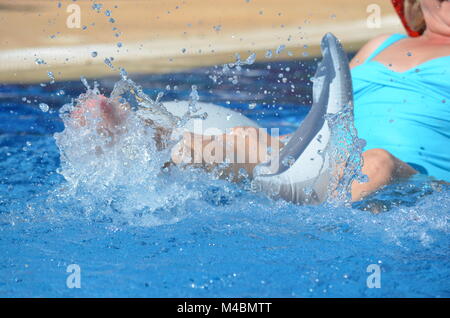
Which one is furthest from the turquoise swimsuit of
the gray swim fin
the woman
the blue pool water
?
the gray swim fin

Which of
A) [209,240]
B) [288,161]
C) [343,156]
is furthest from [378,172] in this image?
[209,240]

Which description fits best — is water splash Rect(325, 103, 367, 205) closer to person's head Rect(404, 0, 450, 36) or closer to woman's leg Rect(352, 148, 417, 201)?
woman's leg Rect(352, 148, 417, 201)

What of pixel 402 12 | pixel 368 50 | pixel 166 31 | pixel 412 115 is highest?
pixel 166 31

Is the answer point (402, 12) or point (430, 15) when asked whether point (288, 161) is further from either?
point (402, 12)

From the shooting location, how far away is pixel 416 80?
5.97ft

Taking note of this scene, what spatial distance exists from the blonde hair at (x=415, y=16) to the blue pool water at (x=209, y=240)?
0.61 meters

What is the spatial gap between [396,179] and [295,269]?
0.42 m

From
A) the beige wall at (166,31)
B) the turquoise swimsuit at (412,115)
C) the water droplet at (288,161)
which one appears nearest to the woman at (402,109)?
the turquoise swimsuit at (412,115)

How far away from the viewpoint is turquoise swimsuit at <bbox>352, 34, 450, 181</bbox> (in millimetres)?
1726

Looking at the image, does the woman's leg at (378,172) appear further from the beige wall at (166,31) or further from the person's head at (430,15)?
the beige wall at (166,31)

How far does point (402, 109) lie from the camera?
1.80 meters

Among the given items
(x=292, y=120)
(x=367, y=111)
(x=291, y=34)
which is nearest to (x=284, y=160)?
(x=367, y=111)

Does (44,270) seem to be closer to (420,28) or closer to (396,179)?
(396,179)

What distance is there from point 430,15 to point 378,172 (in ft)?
1.99
